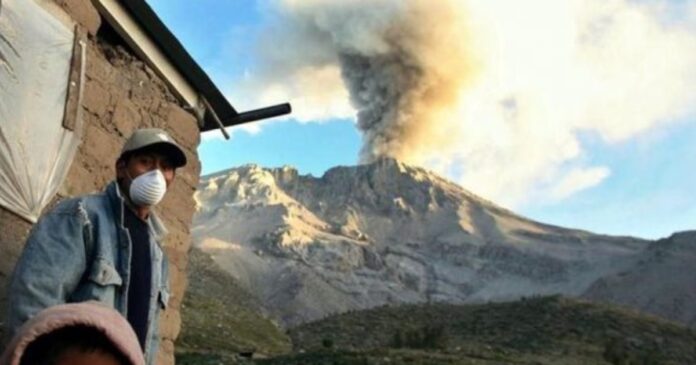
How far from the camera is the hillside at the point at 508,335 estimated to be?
15.3m

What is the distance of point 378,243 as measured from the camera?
171 feet

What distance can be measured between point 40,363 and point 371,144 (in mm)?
57936

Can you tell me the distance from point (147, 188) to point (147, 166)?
0.12 metres

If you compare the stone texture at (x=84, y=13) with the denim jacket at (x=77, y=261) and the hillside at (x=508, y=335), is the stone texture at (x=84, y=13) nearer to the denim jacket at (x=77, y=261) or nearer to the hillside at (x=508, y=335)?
the denim jacket at (x=77, y=261)

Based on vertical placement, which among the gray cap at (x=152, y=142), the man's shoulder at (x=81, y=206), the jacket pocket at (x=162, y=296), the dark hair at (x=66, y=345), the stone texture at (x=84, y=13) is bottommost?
the dark hair at (x=66, y=345)

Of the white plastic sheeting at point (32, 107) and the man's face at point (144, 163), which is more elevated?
the white plastic sheeting at point (32, 107)

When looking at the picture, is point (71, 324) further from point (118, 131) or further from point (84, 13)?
point (118, 131)

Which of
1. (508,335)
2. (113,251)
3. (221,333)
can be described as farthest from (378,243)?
(113,251)

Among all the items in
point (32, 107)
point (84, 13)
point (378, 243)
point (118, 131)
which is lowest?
point (32, 107)

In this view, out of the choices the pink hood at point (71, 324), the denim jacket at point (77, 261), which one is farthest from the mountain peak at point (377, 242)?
the pink hood at point (71, 324)

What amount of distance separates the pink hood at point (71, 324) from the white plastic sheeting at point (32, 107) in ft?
6.08

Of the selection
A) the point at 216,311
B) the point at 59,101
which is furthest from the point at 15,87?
the point at 216,311

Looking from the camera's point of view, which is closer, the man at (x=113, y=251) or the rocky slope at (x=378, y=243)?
the man at (x=113, y=251)

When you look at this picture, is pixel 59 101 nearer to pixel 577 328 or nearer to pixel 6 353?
pixel 6 353
